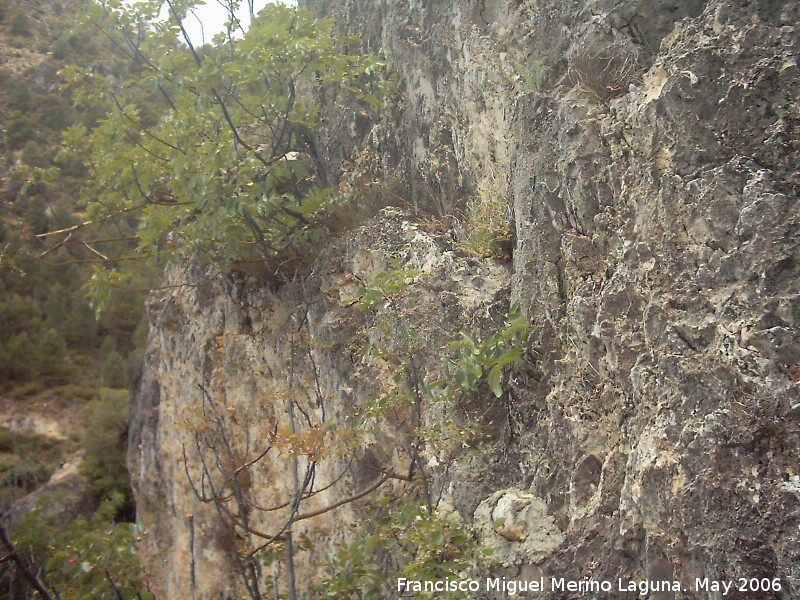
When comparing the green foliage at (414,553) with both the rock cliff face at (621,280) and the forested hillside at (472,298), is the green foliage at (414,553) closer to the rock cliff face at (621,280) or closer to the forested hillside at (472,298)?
the forested hillside at (472,298)

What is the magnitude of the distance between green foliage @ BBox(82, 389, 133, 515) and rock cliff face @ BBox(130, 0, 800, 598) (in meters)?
9.02

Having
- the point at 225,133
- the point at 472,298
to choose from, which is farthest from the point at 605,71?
the point at 225,133

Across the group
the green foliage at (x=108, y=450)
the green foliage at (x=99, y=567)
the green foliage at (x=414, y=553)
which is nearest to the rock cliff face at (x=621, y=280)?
the green foliage at (x=414, y=553)

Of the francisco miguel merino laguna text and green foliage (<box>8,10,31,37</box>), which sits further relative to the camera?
green foliage (<box>8,10,31,37</box>)

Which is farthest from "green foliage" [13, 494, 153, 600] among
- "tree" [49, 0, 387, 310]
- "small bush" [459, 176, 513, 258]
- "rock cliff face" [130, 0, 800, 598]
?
"small bush" [459, 176, 513, 258]

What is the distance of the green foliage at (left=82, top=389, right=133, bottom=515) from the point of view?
1190cm

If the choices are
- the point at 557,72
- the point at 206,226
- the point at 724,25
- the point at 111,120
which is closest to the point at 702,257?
the point at 724,25

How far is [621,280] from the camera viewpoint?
8.06ft

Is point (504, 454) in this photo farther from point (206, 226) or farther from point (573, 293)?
point (206, 226)

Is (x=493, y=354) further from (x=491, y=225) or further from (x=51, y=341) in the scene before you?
(x=51, y=341)

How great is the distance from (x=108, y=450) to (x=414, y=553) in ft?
36.7

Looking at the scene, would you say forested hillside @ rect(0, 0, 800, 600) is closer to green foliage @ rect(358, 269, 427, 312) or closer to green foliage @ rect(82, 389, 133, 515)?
green foliage @ rect(358, 269, 427, 312)

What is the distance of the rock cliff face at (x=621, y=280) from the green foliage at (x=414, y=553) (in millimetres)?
142

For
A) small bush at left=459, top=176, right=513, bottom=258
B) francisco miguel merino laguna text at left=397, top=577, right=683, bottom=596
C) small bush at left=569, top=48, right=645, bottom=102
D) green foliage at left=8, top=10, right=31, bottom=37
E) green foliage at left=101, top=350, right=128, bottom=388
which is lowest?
francisco miguel merino laguna text at left=397, top=577, right=683, bottom=596
